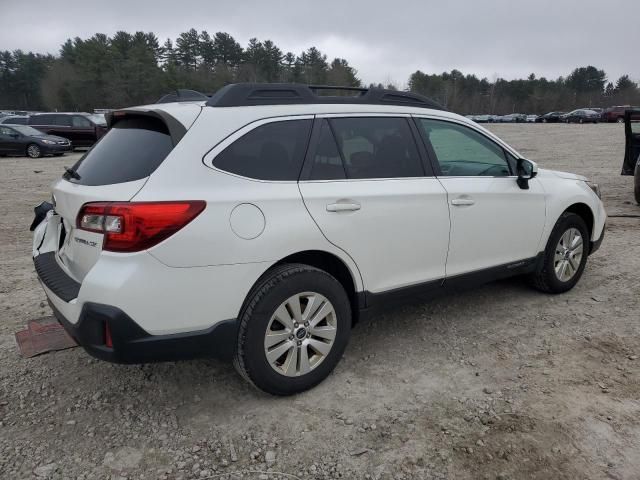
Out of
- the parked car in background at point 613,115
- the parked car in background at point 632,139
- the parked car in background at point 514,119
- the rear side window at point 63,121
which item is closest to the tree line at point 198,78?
the parked car in background at point 514,119

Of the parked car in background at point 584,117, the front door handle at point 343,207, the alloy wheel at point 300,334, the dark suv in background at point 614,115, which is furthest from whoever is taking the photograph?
the parked car in background at point 584,117

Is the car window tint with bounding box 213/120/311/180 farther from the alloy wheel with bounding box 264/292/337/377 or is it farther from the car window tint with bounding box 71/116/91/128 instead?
the car window tint with bounding box 71/116/91/128

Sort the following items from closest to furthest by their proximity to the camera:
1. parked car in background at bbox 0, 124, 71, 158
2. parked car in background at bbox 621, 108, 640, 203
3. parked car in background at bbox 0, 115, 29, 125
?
parked car in background at bbox 621, 108, 640, 203
parked car in background at bbox 0, 124, 71, 158
parked car in background at bbox 0, 115, 29, 125

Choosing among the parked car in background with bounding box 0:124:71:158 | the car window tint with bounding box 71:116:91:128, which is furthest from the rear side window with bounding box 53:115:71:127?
the parked car in background with bounding box 0:124:71:158

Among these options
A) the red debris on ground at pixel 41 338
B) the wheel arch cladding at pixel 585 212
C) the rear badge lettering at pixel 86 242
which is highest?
the rear badge lettering at pixel 86 242

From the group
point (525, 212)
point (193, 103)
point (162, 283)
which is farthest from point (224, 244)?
point (525, 212)

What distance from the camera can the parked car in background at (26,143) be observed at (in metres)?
18.8

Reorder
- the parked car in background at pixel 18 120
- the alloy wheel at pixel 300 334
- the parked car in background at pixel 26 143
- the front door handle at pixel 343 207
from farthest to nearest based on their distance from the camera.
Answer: the parked car in background at pixel 18 120 < the parked car in background at pixel 26 143 < the front door handle at pixel 343 207 < the alloy wheel at pixel 300 334

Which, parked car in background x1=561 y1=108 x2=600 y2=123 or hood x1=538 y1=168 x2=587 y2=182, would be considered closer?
hood x1=538 y1=168 x2=587 y2=182

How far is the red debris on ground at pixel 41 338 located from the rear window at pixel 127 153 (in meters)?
1.23

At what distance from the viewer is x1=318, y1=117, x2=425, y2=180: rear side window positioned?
313cm

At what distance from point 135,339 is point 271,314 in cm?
71

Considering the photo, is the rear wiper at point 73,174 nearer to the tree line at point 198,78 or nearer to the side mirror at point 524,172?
the side mirror at point 524,172

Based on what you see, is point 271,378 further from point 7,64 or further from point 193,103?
point 7,64
